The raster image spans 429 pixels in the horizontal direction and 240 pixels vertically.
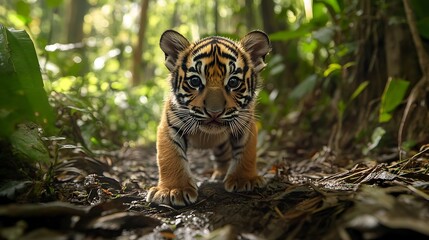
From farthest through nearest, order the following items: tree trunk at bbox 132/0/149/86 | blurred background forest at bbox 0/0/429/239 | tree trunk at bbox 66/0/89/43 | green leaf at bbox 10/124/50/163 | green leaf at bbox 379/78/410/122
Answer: tree trunk at bbox 132/0/149/86 → tree trunk at bbox 66/0/89/43 → green leaf at bbox 379/78/410/122 → green leaf at bbox 10/124/50/163 → blurred background forest at bbox 0/0/429/239

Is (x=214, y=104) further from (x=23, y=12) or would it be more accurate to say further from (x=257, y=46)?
(x=23, y=12)

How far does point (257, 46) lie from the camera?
12.1ft

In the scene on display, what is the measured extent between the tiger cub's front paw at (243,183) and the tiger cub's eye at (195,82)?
0.87 m

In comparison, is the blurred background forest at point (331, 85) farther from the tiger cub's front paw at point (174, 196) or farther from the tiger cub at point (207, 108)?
the tiger cub's front paw at point (174, 196)

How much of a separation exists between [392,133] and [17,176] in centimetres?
378

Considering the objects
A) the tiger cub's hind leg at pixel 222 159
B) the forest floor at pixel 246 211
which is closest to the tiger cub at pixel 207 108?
the forest floor at pixel 246 211

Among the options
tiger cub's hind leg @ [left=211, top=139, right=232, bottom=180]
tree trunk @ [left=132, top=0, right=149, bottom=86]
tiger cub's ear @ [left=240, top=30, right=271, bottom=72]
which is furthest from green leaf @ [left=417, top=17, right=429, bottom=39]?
tree trunk @ [left=132, top=0, right=149, bottom=86]

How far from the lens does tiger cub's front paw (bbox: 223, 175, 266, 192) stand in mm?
3217

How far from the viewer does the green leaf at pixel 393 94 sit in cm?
394

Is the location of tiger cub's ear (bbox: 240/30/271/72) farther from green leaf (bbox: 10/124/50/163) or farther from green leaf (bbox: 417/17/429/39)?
green leaf (bbox: 10/124/50/163)

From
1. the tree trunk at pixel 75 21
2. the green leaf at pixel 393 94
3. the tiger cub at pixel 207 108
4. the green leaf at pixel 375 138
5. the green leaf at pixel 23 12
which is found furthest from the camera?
the tree trunk at pixel 75 21

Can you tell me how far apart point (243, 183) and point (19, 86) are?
6.08ft

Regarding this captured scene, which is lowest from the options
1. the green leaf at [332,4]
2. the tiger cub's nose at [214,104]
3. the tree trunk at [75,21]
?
the tiger cub's nose at [214,104]

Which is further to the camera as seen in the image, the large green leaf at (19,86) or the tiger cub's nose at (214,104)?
the tiger cub's nose at (214,104)
